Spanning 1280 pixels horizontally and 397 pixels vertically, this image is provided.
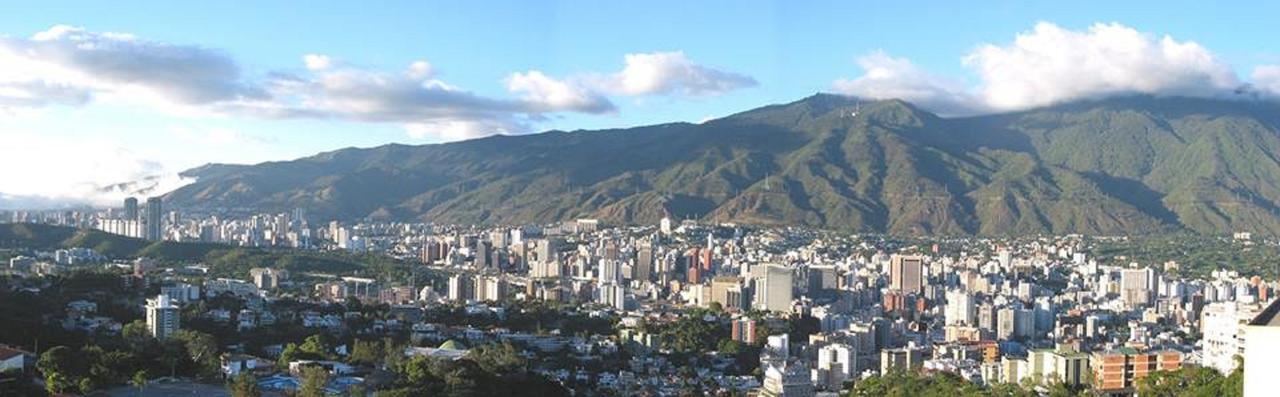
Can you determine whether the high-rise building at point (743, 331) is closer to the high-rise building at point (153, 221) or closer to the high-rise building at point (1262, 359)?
the high-rise building at point (1262, 359)

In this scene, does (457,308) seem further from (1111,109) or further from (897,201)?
(1111,109)

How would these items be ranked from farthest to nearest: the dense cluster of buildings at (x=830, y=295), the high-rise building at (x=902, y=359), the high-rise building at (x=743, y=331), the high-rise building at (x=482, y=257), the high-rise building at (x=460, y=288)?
the high-rise building at (x=482, y=257) < the high-rise building at (x=460, y=288) < the high-rise building at (x=743, y=331) < the high-rise building at (x=902, y=359) < the dense cluster of buildings at (x=830, y=295)

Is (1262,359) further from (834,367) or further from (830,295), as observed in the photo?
(830,295)

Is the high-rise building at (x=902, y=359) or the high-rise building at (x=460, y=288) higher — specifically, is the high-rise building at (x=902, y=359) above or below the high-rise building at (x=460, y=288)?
below

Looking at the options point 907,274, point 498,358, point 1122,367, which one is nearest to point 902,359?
point 1122,367

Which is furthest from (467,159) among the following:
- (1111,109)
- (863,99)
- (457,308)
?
(457,308)

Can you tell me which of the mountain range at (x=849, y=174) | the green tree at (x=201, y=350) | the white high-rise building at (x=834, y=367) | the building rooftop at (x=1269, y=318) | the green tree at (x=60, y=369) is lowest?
the white high-rise building at (x=834, y=367)

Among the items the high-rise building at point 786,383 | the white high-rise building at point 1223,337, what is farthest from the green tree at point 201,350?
the white high-rise building at point 1223,337
